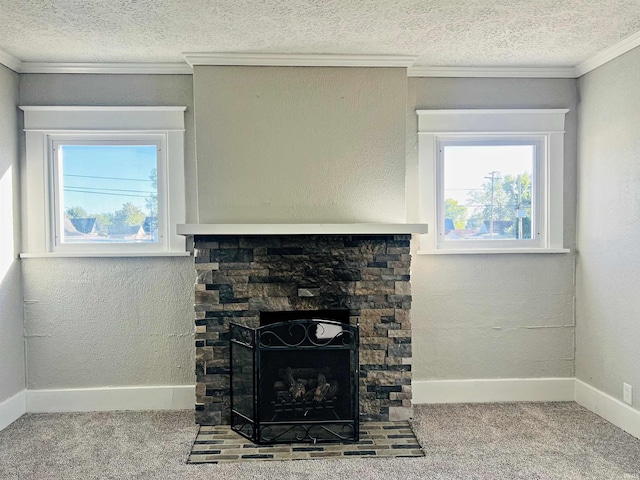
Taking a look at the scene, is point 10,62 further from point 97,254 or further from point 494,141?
point 494,141

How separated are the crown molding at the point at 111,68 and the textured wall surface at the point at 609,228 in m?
2.74

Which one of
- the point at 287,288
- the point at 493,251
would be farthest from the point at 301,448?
the point at 493,251

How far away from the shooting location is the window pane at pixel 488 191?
3766 millimetres

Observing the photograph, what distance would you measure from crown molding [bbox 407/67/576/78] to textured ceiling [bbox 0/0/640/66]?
129mm

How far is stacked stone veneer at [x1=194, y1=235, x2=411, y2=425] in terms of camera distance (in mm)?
3326

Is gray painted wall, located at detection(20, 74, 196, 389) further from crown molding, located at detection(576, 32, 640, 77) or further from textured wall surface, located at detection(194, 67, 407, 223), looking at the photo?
crown molding, located at detection(576, 32, 640, 77)

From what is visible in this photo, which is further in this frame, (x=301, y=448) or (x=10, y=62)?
(x=10, y=62)

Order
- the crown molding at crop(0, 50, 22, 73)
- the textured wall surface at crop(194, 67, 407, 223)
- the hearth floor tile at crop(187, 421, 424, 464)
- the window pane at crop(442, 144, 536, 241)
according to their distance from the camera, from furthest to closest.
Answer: the window pane at crop(442, 144, 536, 241), the textured wall surface at crop(194, 67, 407, 223), the crown molding at crop(0, 50, 22, 73), the hearth floor tile at crop(187, 421, 424, 464)

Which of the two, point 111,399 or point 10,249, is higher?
point 10,249

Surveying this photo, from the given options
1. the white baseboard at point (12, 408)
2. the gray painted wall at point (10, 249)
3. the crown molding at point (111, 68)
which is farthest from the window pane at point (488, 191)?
the white baseboard at point (12, 408)

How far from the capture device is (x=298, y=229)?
10.4ft

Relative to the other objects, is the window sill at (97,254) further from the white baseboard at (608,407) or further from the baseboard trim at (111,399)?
the white baseboard at (608,407)

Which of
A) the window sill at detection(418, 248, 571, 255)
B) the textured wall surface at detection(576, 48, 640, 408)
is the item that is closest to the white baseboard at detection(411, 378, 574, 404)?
the textured wall surface at detection(576, 48, 640, 408)

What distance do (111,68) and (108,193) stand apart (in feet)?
2.75
